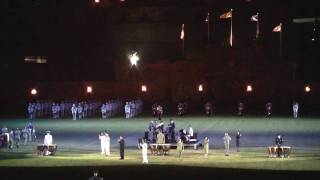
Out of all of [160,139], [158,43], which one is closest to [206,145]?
[160,139]

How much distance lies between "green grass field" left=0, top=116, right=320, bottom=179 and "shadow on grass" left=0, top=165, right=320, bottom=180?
104 cm

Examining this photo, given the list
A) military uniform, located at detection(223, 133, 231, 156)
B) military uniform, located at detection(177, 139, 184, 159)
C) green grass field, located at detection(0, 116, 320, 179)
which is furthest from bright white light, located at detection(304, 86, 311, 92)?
military uniform, located at detection(177, 139, 184, 159)

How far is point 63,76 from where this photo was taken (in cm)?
8138

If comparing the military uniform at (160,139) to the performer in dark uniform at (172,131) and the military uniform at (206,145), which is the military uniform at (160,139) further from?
the military uniform at (206,145)

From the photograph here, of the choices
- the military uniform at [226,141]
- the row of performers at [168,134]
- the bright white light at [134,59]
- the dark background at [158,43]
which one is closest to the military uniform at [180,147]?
the military uniform at [226,141]

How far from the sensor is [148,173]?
28.9m

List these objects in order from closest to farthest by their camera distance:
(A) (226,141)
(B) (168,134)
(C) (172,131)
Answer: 1. (A) (226,141)
2. (C) (172,131)
3. (B) (168,134)

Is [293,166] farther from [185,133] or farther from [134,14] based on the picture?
[134,14]

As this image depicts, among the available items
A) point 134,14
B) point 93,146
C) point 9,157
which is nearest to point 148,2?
point 134,14

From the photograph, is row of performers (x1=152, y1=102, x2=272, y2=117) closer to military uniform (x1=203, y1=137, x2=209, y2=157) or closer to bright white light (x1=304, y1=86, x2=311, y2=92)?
bright white light (x1=304, y1=86, x2=311, y2=92)

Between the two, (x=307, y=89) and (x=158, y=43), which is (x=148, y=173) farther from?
(x=158, y=43)

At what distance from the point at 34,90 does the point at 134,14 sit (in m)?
22.1

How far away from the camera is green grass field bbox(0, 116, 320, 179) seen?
3306 cm

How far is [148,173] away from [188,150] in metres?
11.2
